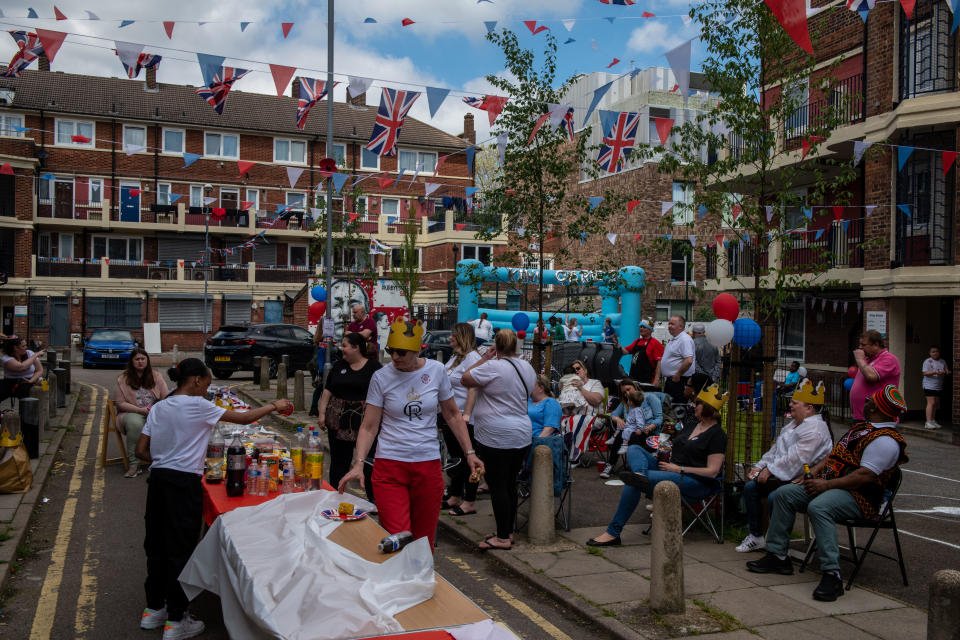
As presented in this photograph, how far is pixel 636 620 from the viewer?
5.62m

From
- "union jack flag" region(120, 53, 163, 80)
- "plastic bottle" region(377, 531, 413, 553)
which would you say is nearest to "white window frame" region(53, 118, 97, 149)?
"union jack flag" region(120, 53, 163, 80)

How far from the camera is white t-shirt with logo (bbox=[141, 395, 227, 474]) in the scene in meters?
5.37

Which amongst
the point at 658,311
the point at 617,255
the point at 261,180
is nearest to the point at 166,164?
the point at 261,180

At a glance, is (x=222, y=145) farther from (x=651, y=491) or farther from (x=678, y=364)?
(x=651, y=491)

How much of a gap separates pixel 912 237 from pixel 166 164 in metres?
39.9

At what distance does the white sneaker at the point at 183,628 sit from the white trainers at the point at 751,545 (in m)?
4.72

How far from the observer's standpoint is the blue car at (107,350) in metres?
30.5

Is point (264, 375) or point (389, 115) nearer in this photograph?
point (389, 115)

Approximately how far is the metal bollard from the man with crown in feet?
29.6

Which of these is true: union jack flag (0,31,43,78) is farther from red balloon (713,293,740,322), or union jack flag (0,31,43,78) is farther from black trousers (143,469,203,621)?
red balloon (713,293,740,322)

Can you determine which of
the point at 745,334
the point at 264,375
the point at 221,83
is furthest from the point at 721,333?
the point at 264,375

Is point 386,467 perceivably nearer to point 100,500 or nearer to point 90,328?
point 100,500

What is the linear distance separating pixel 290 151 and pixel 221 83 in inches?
1406

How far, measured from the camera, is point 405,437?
18.5ft
